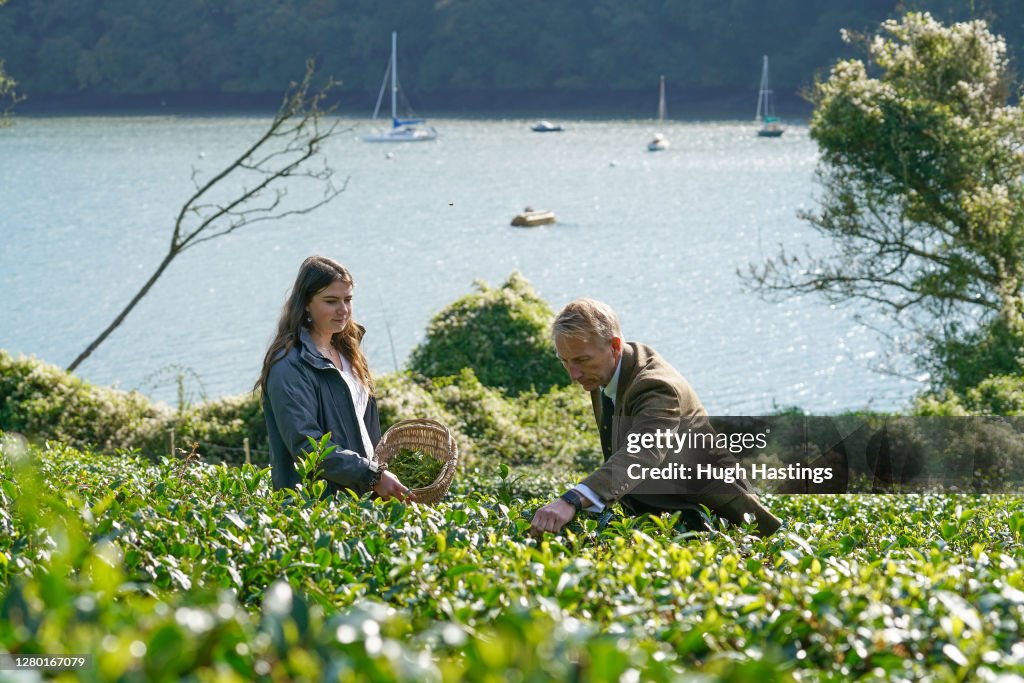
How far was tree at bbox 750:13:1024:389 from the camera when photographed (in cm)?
1522

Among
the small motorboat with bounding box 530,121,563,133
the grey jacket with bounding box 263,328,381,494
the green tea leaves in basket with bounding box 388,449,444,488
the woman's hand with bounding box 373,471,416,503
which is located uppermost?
the small motorboat with bounding box 530,121,563,133

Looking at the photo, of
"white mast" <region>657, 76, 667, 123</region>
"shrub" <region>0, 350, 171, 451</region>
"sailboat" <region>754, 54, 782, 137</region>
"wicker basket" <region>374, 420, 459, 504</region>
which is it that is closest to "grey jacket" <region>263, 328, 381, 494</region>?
"wicker basket" <region>374, 420, 459, 504</region>

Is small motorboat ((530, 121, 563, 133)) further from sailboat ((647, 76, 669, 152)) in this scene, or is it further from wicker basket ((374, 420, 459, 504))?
wicker basket ((374, 420, 459, 504))

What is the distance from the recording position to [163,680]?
144 centimetres

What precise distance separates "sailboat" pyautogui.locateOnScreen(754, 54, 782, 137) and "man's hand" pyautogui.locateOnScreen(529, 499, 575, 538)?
63830 millimetres

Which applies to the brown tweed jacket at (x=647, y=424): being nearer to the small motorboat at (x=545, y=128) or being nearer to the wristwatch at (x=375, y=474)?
the wristwatch at (x=375, y=474)

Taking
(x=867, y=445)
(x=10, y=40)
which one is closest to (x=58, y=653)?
(x=867, y=445)

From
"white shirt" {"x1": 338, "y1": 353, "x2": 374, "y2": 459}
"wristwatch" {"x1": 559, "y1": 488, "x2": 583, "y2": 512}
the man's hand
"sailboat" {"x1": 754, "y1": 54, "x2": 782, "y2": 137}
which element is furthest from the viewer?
"sailboat" {"x1": 754, "y1": 54, "x2": 782, "y2": 137}

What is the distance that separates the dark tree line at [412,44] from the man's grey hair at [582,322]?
70.1 meters

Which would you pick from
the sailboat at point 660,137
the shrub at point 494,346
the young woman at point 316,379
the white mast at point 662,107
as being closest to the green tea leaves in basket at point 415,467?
the young woman at point 316,379

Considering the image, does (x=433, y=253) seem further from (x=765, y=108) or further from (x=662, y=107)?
(x=765, y=108)

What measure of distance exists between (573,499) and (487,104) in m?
79.3

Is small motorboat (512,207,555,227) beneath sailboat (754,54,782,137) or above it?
beneath

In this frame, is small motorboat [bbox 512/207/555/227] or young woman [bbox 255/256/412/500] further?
small motorboat [bbox 512/207/555/227]
